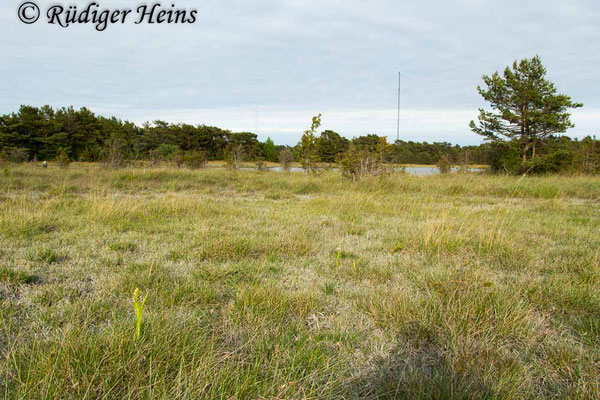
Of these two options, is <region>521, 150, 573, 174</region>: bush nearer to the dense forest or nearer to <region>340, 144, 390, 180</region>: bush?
the dense forest

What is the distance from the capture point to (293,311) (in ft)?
7.23

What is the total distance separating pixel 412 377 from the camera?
1.55 meters

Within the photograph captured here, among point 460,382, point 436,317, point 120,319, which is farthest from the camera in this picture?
point 436,317

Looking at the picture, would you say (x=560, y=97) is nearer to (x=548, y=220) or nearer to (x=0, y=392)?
(x=548, y=220)

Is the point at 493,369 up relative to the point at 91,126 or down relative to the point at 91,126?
down

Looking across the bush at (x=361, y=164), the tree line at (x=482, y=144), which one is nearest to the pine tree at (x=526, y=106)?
the tree line at (x=482, y=144)

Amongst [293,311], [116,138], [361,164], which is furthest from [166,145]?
[293,311]

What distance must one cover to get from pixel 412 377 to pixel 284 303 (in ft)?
3.00

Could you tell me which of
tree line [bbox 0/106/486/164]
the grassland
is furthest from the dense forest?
the grassland

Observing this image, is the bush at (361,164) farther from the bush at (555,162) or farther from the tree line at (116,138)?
the bush at (555,162)

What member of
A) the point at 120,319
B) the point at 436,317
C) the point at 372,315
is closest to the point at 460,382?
the point at 436,317

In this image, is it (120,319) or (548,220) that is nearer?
(120,319)

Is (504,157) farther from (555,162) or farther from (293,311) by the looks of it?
(293,311)

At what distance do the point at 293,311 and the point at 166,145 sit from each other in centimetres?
3160
